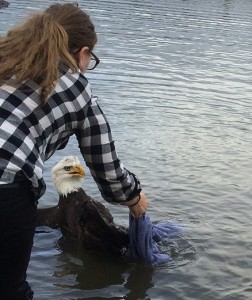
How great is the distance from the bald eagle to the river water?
0.16 metres

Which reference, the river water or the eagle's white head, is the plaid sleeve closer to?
the river water

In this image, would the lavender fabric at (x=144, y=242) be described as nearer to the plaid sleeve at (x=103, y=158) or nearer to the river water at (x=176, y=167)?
the river water at (x=176, y=167)

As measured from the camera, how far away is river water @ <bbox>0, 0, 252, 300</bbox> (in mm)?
5582

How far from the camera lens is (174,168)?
8.71 meters

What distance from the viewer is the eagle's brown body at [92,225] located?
19.3 feet

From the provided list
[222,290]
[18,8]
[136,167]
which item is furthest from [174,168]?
[18,8]

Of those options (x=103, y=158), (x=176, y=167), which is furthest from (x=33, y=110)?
(x=176, y=167)

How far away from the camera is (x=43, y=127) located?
332cm

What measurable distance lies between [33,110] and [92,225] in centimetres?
278

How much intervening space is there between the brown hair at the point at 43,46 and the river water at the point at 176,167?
1218 mm

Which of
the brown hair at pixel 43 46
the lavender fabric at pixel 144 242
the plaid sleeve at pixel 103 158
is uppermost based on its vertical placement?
the brown hair at pixel 43 46

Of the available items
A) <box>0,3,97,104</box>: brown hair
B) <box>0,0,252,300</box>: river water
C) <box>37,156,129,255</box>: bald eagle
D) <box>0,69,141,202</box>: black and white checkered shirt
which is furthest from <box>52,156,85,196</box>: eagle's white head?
<box>0,3,97,104</box>: brown hair

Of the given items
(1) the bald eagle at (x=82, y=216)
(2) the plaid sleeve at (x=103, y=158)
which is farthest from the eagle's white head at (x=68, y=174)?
(2) the plaid sleeve at (x=103, y=158)

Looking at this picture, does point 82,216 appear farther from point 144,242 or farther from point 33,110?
point 33,110
